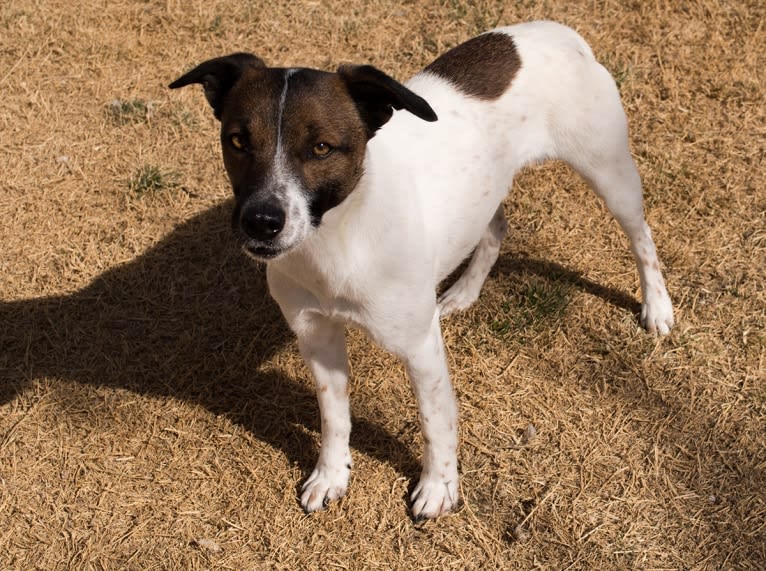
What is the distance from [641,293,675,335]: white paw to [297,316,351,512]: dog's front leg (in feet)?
6.23

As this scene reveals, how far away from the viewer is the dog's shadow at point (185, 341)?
15.7ft

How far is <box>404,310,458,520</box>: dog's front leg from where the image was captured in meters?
3.84

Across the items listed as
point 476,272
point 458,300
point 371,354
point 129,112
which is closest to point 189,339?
point 371,354

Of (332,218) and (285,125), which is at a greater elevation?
(285,125)

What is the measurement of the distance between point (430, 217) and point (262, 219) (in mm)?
1013

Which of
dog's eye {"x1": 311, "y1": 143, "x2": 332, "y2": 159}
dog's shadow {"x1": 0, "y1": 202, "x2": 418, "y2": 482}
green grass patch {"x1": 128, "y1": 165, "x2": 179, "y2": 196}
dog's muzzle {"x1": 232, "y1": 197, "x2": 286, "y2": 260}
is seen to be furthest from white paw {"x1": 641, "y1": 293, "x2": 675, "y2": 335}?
green grass patch {"x1": 128, "y1": 165, "x2": 179, "y2": 196}

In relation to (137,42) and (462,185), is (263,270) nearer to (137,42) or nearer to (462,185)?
(462,185)

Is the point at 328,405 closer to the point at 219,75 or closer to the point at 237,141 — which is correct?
the point at 237,141

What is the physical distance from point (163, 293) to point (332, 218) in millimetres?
2440

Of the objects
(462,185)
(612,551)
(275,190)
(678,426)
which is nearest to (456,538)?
(612,551)

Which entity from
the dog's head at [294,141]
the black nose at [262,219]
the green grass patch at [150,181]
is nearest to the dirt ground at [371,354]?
the green grass patch at [150,181]

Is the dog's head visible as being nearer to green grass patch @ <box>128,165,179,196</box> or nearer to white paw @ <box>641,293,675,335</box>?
white paw @ <box>641,293,675,335</box>

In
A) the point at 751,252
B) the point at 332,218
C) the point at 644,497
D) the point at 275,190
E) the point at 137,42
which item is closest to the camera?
the point at 275,190

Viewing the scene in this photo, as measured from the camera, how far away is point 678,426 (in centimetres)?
457
